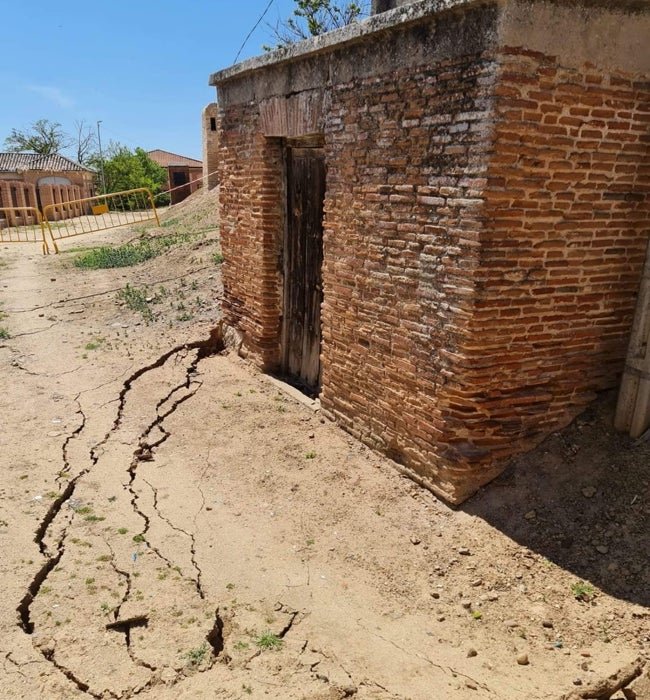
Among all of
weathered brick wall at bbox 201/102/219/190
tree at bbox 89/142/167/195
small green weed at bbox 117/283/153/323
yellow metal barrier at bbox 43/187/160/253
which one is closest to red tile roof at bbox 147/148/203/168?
A: tree at bbox 89/142/167/195

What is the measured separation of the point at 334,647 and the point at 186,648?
814 millimetres

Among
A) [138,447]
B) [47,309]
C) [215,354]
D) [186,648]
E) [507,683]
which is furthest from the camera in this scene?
[47,309]

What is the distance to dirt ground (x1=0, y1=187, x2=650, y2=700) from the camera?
307 cm

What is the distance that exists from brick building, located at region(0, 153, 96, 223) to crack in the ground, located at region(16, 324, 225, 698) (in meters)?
25.6

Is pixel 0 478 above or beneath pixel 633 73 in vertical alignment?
beneath

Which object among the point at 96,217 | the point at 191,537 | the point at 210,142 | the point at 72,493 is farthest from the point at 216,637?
the point at 96,217

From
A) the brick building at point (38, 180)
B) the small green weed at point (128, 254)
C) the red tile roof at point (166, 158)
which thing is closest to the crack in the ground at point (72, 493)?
the small green weed at point (128, 254)

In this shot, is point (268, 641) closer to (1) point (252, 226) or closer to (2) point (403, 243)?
(2) point (403, 243)

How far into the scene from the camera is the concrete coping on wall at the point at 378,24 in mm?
3572

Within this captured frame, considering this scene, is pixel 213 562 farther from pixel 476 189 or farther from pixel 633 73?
pixel 633 73

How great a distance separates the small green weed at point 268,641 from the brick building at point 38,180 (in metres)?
30.3

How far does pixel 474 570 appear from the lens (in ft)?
12.4

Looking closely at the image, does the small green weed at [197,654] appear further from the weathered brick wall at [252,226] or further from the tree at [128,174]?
the tree at [128,174]

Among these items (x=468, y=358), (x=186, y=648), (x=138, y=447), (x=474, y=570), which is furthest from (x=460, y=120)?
(x=138, y=447)
